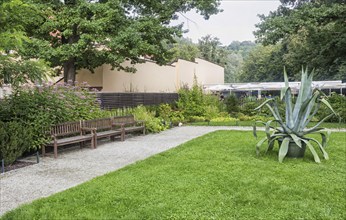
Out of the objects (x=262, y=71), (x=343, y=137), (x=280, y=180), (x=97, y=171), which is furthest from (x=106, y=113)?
(x=262, y=71)

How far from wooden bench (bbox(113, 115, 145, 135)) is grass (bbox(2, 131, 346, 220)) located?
3.92m

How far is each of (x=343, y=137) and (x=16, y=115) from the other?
32.7 feet

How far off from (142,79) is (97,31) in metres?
7.69

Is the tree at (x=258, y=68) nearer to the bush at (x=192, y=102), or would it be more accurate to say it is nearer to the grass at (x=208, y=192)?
the bush at (x=192, y=102)

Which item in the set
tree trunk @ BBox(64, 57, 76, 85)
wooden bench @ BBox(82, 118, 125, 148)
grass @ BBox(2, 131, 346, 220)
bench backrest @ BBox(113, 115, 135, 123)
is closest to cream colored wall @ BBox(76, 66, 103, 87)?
tree trunk @ BBox(64, 57, 76, 85)

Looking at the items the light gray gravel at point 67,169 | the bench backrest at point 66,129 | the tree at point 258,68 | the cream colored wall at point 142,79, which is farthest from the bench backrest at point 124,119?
the tree at point 258,68

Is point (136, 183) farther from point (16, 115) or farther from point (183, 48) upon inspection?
point (183, 48)

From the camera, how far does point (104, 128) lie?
33.8ft

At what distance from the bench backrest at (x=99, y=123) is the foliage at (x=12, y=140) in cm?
225

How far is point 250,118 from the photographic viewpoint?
1689cm

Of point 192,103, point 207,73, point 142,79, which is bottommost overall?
point 192,103

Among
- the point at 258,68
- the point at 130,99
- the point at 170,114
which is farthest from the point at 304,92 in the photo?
the point at 258,68

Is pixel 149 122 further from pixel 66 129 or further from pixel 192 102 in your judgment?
A: pixel 192 102

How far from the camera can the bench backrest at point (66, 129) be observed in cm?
816
